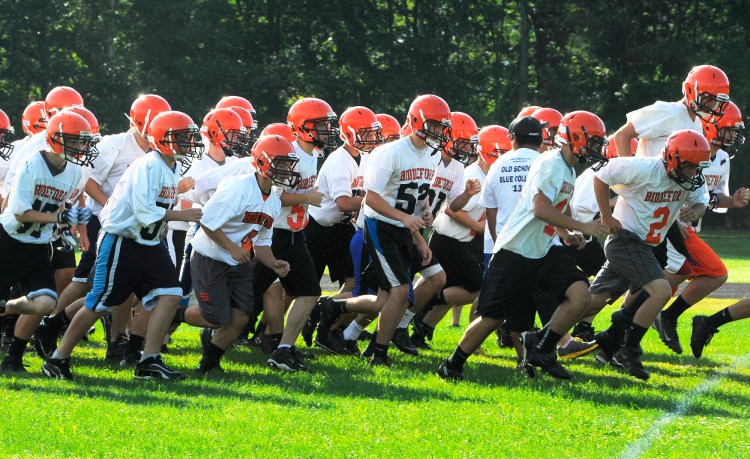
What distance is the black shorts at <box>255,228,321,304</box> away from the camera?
8.38 meters

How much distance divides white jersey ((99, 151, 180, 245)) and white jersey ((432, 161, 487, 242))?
282 cm

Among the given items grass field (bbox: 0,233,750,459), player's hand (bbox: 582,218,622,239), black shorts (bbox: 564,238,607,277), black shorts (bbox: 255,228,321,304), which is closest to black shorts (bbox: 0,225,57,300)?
grass field (bbox: 0,233,750,459)

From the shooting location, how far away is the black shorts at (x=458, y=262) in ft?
31.7

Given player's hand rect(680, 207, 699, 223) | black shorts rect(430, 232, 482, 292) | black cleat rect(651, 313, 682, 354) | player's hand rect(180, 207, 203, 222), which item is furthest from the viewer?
black shorts rect(430, 232, 482, 292)

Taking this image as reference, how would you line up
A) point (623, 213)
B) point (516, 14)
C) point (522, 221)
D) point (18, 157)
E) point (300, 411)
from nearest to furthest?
point (300, 411)
point (522, 221)
point (623, 213)
point (18, 157)
point (516, 14)

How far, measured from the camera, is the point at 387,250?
327 inches

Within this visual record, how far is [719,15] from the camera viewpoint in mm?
35812

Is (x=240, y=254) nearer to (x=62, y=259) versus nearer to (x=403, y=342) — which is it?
(x=403, y=342)

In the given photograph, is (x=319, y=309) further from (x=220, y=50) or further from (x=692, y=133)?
(x=220, y=50)

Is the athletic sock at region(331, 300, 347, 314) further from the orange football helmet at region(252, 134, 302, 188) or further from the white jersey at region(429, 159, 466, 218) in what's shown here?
the orange football helmet at region(252, 134, 302, 188)

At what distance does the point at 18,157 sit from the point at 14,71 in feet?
87.6

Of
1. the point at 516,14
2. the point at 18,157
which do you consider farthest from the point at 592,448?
the point at 516,14

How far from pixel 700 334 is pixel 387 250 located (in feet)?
8.46

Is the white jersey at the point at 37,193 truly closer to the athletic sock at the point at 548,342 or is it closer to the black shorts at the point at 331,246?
the black shorts at the point at 331,246
